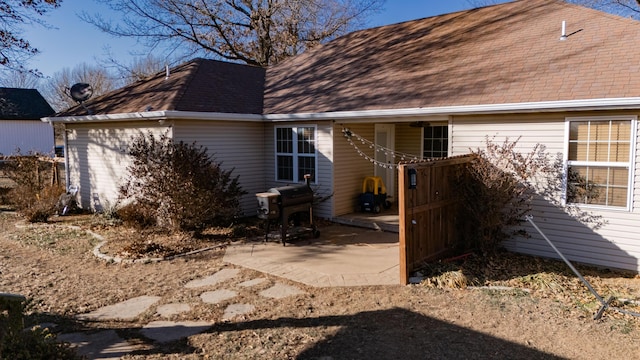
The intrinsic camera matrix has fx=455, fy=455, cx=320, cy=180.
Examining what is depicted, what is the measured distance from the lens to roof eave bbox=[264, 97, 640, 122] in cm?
676

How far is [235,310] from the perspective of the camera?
18.5 ft

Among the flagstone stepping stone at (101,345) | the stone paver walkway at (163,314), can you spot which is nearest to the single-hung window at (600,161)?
the stone paver walkway at (163,314)

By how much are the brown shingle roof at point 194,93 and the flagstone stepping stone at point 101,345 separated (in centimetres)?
636

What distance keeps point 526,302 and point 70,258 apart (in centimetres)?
753

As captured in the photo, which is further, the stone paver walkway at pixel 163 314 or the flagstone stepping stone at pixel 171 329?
the flagstone stepping stone at pixel 171 329

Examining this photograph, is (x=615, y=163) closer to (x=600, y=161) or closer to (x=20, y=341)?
(x=600, y=161)

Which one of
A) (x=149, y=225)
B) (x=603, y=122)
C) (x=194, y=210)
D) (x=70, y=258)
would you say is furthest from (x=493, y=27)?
(x=70, y=258)

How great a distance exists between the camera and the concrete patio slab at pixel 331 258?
684 centimetres

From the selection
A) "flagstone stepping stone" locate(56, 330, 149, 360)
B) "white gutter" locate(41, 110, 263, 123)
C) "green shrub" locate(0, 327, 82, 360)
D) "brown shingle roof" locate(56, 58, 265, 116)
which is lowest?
"flagstone stepping stone" locate(56, 330, 149, 360)

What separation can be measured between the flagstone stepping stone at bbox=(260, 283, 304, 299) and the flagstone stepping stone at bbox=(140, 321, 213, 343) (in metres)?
1.13

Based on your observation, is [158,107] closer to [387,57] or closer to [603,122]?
[387,57]

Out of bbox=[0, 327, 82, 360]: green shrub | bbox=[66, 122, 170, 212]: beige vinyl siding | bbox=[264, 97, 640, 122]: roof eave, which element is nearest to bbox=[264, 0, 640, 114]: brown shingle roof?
bbox=[264, 97, 640, 122]: roof eave

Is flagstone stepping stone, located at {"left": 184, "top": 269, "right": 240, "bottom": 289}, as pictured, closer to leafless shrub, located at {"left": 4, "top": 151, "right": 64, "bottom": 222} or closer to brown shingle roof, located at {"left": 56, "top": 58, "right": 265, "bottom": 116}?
brown shingle roof, located at {"left": 56, "top": 58, "right": 265, "bottom": 116}

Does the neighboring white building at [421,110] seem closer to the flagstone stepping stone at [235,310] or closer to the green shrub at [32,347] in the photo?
the flagstone stepping stone at [235,310]
